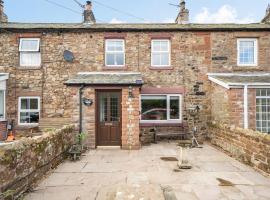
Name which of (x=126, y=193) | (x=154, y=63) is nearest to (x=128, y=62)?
(x=154, y=63)

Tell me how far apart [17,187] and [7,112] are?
976 cm

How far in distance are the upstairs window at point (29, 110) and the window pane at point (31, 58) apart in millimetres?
1916

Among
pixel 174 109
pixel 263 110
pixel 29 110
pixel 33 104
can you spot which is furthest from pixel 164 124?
pixel 29 110

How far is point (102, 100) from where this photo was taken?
488 inches

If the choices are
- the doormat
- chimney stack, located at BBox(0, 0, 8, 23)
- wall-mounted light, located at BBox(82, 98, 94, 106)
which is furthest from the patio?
chimney stack, located at BBox(0, 0, 8, 23)

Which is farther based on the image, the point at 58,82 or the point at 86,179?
the point at 58,82

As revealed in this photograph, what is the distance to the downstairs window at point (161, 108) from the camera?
14461 mm

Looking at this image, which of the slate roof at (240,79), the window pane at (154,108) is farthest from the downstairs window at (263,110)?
the window pane at (154,108)

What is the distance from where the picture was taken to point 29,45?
48.1 ft

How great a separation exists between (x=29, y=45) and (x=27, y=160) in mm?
10032

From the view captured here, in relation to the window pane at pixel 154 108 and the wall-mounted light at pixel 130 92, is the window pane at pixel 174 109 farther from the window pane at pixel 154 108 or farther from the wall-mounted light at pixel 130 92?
the wall-mounted light at pixel 130 92

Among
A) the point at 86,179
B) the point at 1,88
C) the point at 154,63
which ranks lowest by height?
the point at 86,179

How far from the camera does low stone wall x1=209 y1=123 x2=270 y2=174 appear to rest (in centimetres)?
760

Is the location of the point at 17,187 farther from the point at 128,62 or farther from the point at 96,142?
the point at 128,62
